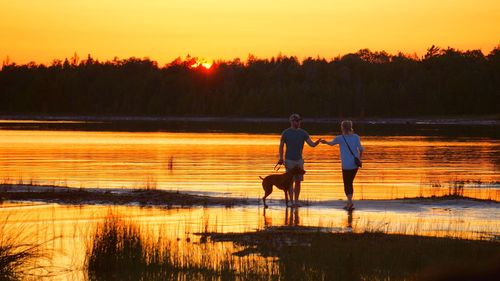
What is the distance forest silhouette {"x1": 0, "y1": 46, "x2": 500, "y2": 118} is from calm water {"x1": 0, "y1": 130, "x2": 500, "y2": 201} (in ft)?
291

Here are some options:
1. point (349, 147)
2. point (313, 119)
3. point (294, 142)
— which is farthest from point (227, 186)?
point (313, 119)

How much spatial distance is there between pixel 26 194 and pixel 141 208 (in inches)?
165

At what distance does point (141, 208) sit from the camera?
2348 cm

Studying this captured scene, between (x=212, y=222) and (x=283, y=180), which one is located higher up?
(x=283, y=180)

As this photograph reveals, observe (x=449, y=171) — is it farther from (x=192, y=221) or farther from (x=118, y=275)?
(x=118, y=275)

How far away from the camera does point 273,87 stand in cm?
16888

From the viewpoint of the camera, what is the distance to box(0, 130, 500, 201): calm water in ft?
103

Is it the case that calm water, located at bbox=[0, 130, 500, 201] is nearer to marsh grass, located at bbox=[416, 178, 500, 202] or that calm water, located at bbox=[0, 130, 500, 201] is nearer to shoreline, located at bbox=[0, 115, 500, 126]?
marsh grass, located at bbox=[416, 178, 500, 202]

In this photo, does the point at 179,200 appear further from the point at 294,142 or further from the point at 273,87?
the point at 273,87

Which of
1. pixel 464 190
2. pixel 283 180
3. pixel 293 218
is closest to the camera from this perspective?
pixel 293 218

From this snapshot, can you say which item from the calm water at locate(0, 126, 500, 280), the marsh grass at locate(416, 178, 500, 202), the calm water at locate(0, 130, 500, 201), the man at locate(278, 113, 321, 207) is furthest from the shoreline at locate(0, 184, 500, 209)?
the marsh grass at locate(416, 178, 500, 202)

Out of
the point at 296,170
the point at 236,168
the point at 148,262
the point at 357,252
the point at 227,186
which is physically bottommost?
the point at 148,262

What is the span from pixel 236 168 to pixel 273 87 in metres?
127

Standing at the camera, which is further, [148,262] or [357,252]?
[357,252]
